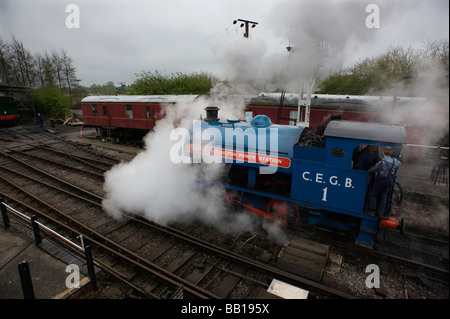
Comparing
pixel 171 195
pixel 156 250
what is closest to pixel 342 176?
pixel 156 250

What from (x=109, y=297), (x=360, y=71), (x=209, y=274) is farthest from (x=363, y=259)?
(x=360, y=71)

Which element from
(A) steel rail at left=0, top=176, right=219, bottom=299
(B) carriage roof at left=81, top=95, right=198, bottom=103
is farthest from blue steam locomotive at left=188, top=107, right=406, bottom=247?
(B) carriage roof at left=81, top=95, right=198, bottom=103

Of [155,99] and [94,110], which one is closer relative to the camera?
[155,99]

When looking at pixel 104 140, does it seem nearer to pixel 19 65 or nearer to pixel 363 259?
pixel 363 259

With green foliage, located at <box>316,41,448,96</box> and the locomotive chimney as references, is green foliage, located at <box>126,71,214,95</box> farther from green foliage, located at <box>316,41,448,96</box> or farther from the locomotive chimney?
the locomotive chimney

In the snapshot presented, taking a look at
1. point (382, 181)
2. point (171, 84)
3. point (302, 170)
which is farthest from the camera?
point (171, 84)

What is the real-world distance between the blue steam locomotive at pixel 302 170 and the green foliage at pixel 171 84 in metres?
16.9

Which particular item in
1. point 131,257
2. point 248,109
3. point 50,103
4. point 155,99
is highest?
point 155,99

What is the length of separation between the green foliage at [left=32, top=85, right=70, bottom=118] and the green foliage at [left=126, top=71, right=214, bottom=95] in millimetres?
9682

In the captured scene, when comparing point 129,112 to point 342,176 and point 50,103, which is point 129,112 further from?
point 50,103

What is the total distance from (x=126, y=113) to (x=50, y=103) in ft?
59.3

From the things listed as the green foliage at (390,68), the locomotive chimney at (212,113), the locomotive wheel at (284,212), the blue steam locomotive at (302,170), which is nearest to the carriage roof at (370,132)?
the blue steam locomotive at (302,170)

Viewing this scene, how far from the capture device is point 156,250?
5.70m

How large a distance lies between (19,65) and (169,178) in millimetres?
38655
